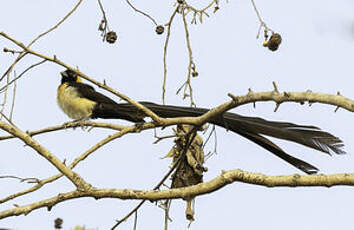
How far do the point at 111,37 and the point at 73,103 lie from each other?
31.4 inches

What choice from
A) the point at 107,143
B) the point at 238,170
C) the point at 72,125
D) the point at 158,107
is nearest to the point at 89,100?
the point at 72,125

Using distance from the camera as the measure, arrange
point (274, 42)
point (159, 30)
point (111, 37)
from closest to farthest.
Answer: point (274, 42) → point (111, 37) → point (159, 30)

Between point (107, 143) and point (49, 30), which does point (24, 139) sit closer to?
point (107, 143)

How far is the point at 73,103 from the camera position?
11.5 ft

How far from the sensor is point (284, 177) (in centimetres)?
190

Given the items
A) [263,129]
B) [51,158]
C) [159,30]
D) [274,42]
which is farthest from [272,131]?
[159,30]

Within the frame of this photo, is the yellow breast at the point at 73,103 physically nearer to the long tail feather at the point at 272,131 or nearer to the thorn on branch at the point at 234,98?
the long tail feather at the point at 272,131

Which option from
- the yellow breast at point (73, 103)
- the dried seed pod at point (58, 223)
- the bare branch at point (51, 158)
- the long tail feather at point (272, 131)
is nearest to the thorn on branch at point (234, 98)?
the long tail feather at point (272, 131)

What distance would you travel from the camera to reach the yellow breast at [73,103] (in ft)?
11.0

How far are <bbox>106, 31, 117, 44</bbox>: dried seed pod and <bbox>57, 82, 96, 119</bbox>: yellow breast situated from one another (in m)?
0.60

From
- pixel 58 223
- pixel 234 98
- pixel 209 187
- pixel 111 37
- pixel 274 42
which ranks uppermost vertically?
pixel 111 37

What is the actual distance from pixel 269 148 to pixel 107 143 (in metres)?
0.61

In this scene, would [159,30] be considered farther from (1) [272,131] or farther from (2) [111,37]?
(1) [272,131]

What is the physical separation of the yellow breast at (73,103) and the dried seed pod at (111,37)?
1.98ft
